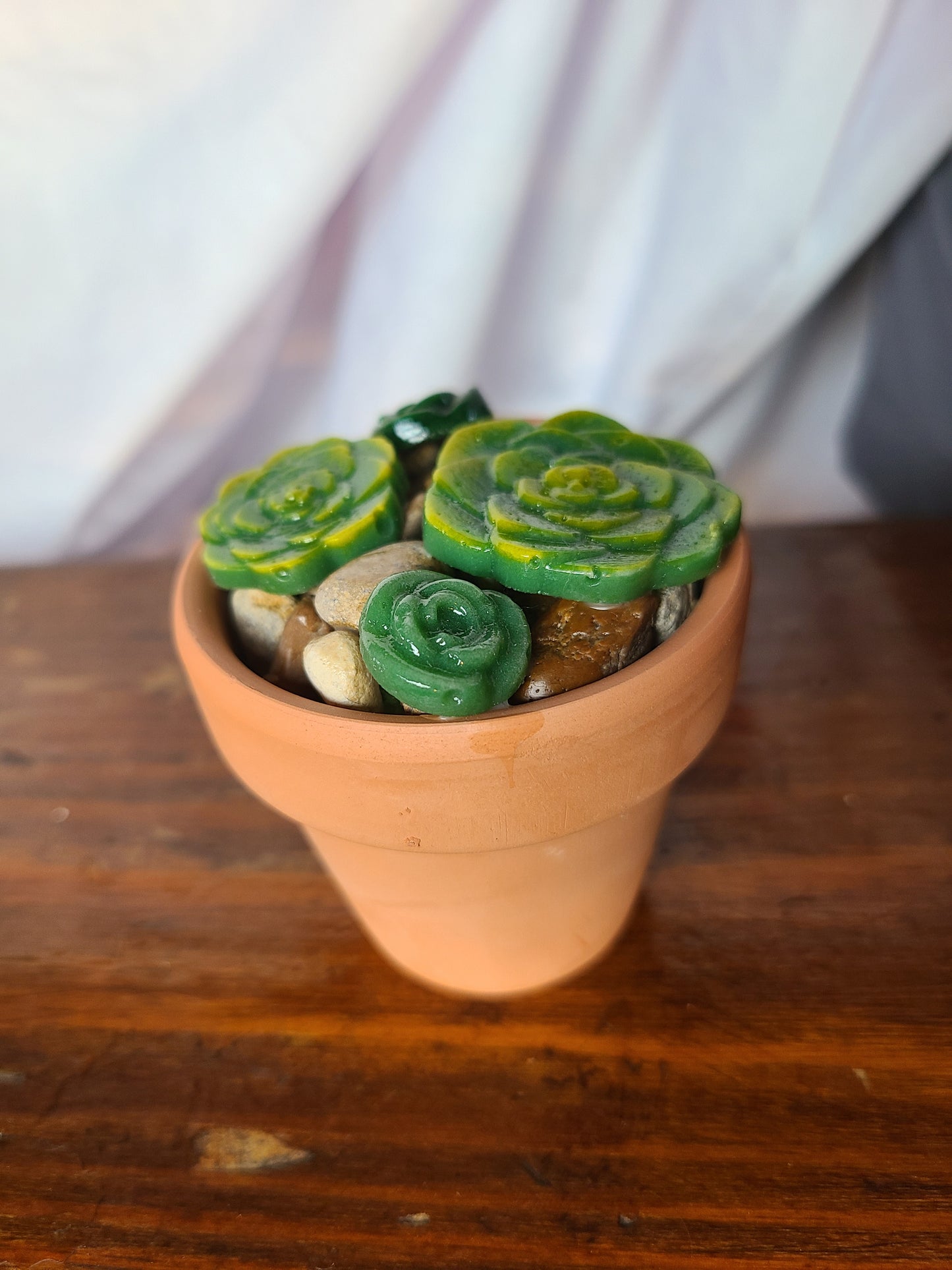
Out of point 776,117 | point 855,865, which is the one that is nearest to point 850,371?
point 776,117

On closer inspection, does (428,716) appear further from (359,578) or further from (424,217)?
(424,217)

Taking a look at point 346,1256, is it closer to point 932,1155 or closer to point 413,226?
point 932,1155

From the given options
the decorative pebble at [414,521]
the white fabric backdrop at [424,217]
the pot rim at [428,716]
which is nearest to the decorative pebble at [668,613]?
the pot rim at [428,716]

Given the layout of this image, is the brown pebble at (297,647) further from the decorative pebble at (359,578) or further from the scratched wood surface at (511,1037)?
the scratched wood surface at (511,1037)

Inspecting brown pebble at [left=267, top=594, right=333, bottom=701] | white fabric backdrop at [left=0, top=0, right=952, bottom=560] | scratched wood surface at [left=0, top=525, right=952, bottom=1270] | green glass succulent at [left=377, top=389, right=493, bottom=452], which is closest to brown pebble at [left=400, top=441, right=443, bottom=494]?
green glass succulent at [left=377, top=389, right=493, bottom=452]

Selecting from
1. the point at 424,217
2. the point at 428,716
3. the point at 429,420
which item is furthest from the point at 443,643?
the point at 424,217

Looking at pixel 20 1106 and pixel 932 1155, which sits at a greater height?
pixel 932 1155
